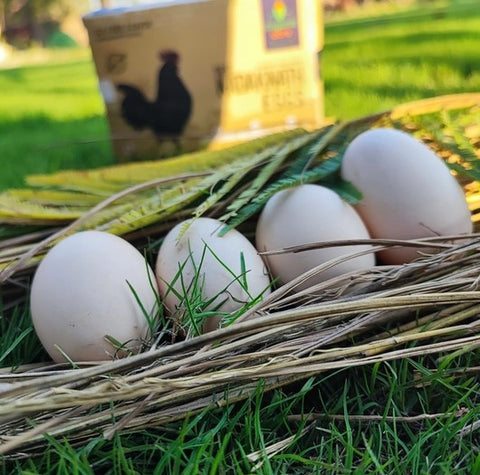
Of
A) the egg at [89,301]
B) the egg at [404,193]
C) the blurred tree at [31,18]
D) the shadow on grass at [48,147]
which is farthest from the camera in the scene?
the blurred tree at [31,18]

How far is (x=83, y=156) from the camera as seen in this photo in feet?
8.71

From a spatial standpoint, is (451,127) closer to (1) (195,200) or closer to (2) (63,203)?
(1) (195,200)

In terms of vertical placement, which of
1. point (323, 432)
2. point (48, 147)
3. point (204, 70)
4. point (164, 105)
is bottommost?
point (323, 432)

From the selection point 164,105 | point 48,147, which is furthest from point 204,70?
point 48,147

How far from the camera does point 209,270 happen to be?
0.91m

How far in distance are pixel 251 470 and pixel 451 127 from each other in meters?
0.72

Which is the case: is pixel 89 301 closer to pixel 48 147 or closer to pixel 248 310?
pixel 248 310

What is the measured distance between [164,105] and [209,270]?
1546mm

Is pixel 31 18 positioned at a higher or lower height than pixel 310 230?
higher

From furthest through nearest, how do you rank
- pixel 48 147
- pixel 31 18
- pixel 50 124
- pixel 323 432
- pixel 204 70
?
1. pixel 31 18
2. pixel 50 124
3. pixel 204 70
4. pixel 48 147
5. pixel 323 432

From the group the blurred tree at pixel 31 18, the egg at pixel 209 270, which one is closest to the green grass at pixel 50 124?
the egg at pixel 209 270

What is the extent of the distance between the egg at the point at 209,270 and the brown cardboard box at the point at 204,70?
1.27 metres

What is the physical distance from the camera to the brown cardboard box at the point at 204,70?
7.21 ft

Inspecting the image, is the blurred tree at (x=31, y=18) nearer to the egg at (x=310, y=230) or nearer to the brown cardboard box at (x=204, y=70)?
the brown cardboard box at (x=204, y=70)
